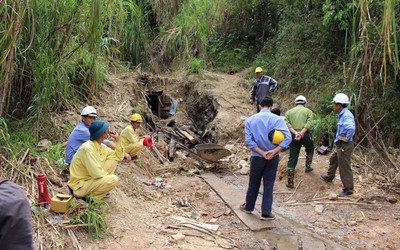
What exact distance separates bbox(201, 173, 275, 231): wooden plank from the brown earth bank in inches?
2.3

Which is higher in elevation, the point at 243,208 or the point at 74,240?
the point at 74,240

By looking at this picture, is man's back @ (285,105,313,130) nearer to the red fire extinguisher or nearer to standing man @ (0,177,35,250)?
the red fire extinguisher

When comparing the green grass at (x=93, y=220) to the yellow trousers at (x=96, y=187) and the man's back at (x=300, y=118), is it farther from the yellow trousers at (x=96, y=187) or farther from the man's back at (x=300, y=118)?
the man's back at (x=300, y=118)

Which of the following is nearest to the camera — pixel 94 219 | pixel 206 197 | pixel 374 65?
pixel 94 219

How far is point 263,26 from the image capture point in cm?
1577

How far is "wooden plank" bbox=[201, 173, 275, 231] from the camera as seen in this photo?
511 cm

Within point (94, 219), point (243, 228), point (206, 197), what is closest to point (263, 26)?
point (206, 197)

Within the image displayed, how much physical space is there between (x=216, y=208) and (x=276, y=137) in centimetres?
169

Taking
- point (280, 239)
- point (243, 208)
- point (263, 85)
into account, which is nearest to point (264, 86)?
point (263, 85)

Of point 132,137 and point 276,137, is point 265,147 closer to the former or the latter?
point 276,137

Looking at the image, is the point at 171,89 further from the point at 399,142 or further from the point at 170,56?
the point at 399,142

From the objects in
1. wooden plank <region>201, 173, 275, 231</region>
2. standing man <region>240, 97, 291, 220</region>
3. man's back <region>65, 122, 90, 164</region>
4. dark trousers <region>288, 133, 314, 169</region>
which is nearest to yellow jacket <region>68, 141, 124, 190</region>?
man's back <region>65, 122, 90, 164</region>

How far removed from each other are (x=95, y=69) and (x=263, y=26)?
976cm

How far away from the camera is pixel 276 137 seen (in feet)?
16.5
